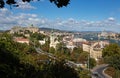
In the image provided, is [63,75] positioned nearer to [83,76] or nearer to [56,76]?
[56,76]

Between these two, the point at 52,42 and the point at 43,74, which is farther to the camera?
the point at 52,42

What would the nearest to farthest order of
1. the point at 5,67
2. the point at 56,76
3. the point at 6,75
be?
the point at 6,75 < the point at 5,67 < the point at 56,76

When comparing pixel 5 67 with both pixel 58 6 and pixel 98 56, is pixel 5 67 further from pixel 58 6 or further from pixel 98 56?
pixel 98 56

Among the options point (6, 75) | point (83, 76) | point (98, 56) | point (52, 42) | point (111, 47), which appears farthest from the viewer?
point (52, 42)

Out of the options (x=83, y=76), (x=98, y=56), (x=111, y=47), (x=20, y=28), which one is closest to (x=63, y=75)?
(x=83, y=76)

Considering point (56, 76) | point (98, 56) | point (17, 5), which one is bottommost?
point (98, 56)

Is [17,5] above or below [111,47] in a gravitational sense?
above

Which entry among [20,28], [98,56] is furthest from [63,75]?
[20,28]

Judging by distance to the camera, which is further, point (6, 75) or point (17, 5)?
point (6, 75)

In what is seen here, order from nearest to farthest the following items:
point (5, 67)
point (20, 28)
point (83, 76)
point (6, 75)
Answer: point (6, 75), point (5, 67), point (83, 76), point (20, 28)
